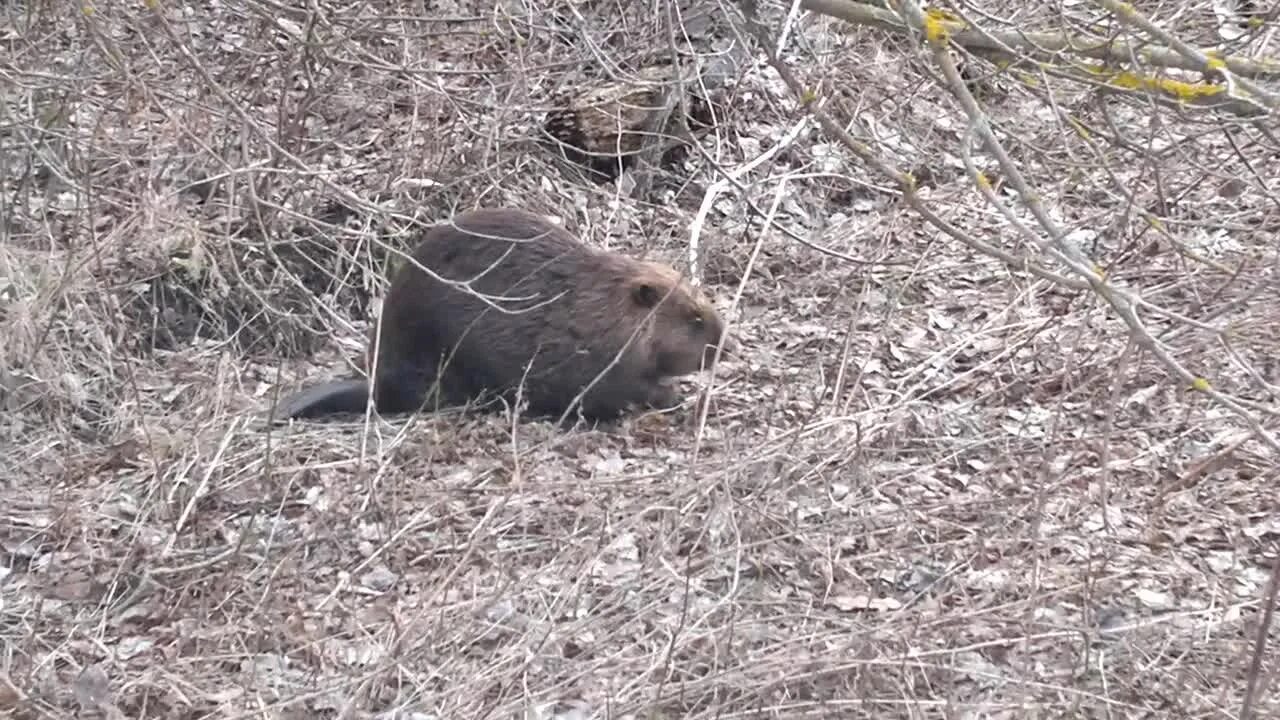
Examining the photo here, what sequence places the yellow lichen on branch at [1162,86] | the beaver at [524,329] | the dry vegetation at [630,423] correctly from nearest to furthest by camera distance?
the yellow lichen on branch at [1162,86] → the dry vegetation at [630,423] → the beaver at [524,329]

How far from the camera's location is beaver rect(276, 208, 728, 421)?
5.20 m

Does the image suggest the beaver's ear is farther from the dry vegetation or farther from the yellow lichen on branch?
the yellow lichen on branch

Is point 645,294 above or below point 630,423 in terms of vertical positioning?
above

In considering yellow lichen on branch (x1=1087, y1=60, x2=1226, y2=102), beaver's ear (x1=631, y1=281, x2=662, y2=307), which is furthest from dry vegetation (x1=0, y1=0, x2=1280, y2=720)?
beaver's ear (x1=631, y1=281, x2=662, y2=307)

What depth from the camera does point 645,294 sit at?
17.1 ft

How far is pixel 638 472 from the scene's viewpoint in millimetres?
4789

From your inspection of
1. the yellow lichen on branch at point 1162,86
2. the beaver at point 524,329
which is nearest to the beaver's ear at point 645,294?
the beaver at point 524,329

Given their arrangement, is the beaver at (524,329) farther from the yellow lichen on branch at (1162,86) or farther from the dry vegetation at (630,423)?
the yellow lichen on branch at (1162,86)

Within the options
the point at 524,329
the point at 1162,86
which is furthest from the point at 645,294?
the point at 1162,86

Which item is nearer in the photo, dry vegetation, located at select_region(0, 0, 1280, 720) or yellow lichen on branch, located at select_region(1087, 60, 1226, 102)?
yellow lichen on branch, located at select_region(1087, 60, 1226, 102)

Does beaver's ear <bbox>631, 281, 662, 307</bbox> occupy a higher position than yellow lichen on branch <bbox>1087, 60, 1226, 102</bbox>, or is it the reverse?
yellow lichen on branch <bbox>1087, 60, 1226, 102</bbox>

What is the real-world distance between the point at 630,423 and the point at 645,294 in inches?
17.5

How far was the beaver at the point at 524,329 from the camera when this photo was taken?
520 centimetres

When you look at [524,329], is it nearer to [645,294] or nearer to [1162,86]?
[645,294]
